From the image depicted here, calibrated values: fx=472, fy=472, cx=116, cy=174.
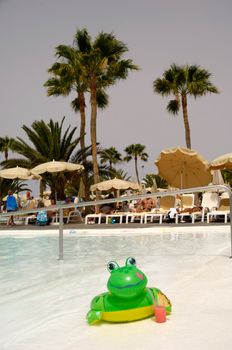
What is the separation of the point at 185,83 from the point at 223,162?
16.4 m

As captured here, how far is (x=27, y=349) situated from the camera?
285cm

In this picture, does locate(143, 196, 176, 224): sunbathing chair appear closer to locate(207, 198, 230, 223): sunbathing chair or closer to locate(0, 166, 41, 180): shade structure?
locate(207, 198, 230, 223): sunbathing chair

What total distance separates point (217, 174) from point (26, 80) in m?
10.5

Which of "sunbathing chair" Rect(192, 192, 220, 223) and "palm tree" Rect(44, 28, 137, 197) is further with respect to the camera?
"palm tree" Rect(44, 28, 137, 197)

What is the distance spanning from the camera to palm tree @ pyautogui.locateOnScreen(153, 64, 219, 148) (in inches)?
1212

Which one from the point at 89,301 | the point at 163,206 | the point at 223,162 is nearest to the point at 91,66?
the point at 163,206

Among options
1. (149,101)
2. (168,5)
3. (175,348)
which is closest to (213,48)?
(168,5)

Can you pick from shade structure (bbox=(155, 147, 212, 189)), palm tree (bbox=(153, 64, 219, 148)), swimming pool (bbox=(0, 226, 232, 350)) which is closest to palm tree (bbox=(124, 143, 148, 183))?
palm tree (bbox=(153, 64, 219, 148))

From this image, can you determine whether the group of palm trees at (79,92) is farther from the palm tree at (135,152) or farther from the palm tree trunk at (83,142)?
the palm tree at (135,152)

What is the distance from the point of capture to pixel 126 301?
132 inches

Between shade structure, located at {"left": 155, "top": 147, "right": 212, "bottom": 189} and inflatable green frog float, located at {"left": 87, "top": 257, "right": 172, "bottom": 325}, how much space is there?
14345mm

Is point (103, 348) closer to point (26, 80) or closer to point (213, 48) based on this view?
point (213, 48)

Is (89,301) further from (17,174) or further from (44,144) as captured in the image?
(44,144)

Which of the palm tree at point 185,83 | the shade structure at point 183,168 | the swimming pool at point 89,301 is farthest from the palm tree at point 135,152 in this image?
the swimming pool at point 89,301
